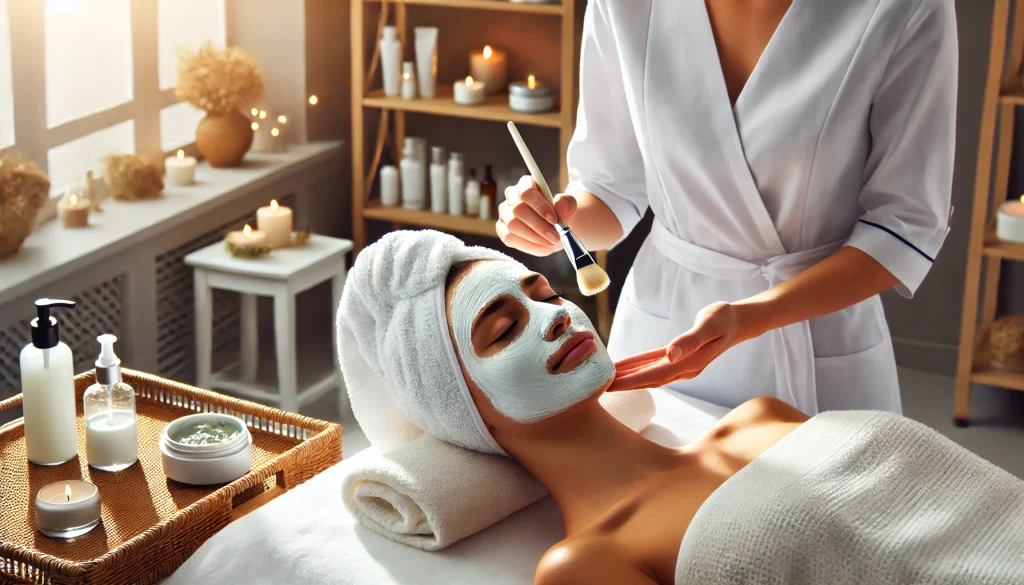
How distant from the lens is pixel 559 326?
1.44m

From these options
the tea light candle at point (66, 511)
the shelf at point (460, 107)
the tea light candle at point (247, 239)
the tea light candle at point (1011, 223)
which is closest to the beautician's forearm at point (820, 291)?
the tea light candle at point (66, 511)

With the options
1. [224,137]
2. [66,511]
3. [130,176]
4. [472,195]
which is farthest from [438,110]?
[66,511]

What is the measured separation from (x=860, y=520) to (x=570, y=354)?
0.39 m

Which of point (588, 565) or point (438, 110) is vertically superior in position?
point (438, 110)

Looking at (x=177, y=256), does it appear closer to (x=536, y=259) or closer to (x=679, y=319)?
(x=536, y=259)

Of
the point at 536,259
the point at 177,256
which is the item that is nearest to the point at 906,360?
the point at 536,259

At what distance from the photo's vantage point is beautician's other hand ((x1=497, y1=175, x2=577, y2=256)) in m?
1.54

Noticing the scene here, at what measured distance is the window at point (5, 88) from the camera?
2934 millimetres

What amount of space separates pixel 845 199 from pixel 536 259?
241 cm

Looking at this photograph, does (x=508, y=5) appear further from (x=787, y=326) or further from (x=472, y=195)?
(x=787, y=326)

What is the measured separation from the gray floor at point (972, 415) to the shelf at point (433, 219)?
0.67 meters

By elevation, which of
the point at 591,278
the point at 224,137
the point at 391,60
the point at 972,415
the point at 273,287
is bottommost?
the point at 972,415

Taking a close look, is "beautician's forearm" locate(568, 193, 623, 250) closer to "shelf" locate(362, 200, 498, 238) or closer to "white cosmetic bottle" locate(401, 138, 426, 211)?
"shelf" locate(362, 200, 498, 238)

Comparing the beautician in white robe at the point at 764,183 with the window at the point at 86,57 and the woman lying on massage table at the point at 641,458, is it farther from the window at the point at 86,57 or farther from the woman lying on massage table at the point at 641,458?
the window at the point at 86,57
